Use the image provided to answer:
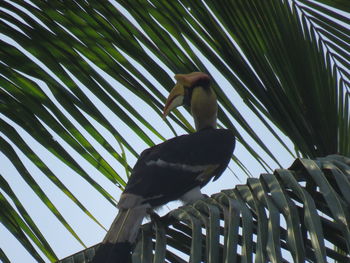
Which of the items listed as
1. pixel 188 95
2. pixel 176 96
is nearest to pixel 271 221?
pixel 176 96

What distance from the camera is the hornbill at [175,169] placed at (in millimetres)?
1635

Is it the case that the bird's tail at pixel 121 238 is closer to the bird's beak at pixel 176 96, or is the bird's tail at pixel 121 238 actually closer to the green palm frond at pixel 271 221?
the green palm frond at pixel 271 221

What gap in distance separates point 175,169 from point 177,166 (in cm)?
4

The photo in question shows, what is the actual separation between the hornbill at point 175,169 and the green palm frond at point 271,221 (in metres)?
0.13

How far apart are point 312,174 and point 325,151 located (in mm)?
495

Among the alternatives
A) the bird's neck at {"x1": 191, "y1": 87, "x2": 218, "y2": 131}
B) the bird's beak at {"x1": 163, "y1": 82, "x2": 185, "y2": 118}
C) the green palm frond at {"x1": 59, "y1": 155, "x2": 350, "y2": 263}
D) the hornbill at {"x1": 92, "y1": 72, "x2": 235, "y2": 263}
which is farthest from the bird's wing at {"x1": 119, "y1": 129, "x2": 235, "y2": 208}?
the green palm frond at {"x1": 59, "y1": 155, "x2": 350, "y2": 263}

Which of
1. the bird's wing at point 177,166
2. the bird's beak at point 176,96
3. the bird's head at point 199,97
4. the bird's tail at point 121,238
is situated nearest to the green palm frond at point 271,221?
the bird's tail at point 121,238

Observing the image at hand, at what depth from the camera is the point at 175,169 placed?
241cm

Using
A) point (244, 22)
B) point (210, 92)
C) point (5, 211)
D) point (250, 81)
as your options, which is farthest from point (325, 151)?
point (210, 92)

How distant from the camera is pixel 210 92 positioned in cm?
316

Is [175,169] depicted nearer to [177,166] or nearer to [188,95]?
[177,166]

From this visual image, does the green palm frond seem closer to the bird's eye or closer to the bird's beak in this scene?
the bird's beak

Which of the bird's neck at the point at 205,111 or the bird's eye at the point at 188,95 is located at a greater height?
the bird's eye at the point at 188,95

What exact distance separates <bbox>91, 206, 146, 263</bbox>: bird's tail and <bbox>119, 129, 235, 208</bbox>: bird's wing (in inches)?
3.3
